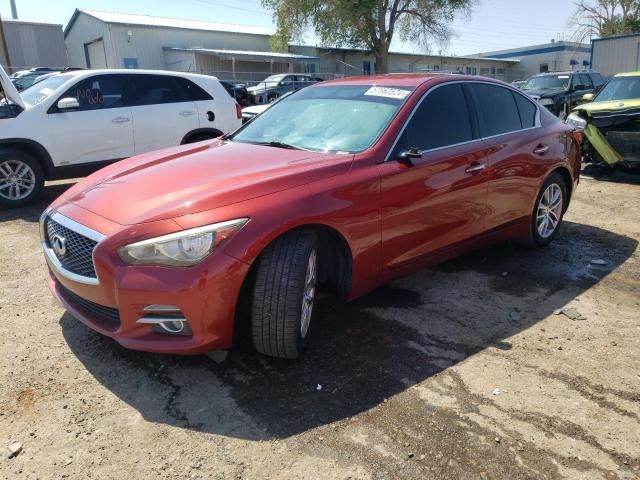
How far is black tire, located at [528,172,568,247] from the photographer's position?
16.0 feet

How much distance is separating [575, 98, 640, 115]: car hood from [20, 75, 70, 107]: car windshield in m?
8.07

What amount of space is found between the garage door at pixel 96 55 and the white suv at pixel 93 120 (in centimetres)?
2855

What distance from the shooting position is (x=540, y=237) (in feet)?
16.7

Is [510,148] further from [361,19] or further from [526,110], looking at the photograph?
[361,19]

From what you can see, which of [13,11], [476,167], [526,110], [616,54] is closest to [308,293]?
[476,167]

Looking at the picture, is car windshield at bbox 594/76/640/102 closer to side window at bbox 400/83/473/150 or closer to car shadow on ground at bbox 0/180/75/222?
side window at bbox 400/83/473/150

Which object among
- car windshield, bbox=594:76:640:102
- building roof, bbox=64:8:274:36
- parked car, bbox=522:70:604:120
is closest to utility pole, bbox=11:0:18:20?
building roof, bbox=64:8:274:36

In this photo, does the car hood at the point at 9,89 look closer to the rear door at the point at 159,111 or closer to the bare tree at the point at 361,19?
the rear door at the point at 159,111

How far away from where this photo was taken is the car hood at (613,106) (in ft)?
27.2

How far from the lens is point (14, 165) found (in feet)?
22.3

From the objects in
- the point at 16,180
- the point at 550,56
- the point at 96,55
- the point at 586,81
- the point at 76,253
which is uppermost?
the point at 96,55

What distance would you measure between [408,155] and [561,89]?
15.1m

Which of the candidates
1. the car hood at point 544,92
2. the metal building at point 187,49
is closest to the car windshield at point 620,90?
the car hood at point 544,92

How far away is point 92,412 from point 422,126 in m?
2.73
